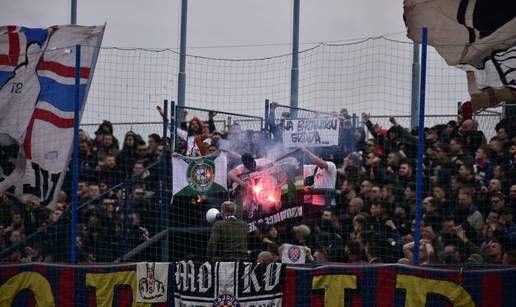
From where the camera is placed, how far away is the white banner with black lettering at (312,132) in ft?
52.7

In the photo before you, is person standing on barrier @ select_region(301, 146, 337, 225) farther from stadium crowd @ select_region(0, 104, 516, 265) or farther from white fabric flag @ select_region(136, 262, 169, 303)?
white fabric flag @ select_region(136, 262, 169, 303)

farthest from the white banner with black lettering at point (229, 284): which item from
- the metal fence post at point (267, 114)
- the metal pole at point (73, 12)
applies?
the metal pole at point (73, 12)

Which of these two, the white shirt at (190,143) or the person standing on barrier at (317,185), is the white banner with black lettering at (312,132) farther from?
the white shirt at (190,143)

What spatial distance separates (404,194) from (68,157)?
14.9ft

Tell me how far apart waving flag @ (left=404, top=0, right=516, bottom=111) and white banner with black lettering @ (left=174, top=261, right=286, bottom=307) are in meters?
3.30

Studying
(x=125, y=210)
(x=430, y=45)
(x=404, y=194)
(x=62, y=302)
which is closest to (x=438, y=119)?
(x=404, y=194)

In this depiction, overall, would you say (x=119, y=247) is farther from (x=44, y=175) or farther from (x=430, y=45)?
(x=430, y=45)

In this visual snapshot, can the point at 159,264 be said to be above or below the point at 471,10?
below

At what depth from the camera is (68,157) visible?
46.7 feet

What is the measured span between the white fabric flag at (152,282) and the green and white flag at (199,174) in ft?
5.74

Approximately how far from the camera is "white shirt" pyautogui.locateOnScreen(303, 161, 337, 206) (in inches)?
595

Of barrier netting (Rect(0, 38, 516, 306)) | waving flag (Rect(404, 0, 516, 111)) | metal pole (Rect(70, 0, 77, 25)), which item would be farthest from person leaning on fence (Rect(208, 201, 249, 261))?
metal pole (Rect(70, 0, 77, 25))

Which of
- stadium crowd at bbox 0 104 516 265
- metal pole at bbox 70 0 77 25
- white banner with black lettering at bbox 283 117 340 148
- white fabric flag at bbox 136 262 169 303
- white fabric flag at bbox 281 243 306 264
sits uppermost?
metal pole at bbox 70 0 77 25

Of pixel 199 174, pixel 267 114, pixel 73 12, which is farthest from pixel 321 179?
pixel 73 12
